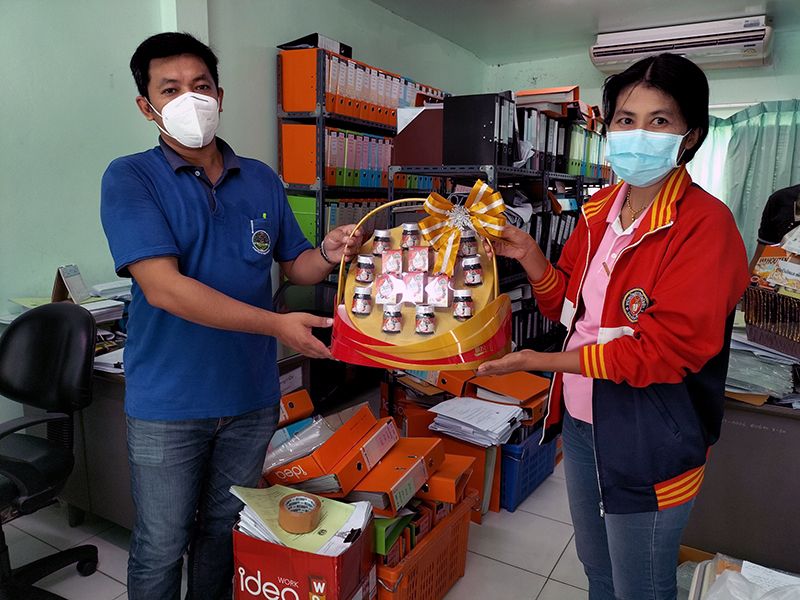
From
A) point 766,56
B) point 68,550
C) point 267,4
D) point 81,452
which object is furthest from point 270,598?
point 766,56

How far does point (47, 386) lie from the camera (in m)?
1.98

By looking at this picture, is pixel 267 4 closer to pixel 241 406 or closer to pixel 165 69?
pixel 165 69

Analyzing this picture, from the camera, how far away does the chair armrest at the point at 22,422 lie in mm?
1682

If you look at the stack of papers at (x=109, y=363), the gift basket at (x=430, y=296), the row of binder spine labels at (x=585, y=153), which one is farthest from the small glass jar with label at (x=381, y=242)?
the row of binder spine labels at (x=585, y=153)

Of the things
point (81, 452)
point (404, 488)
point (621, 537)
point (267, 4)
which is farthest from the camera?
point (267, 4)

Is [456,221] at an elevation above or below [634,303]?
above

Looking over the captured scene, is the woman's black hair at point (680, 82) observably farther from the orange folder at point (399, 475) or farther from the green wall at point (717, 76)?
the green wall at point (717, 76)

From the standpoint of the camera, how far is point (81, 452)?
2.31 meters

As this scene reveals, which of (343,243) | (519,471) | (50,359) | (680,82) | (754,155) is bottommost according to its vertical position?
(519,471)

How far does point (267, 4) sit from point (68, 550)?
9.98 ft

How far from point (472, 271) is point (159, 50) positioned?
2.95ft

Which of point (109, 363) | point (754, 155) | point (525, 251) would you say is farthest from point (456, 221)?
A: point (754, 155)

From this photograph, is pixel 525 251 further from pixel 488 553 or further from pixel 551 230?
pixel 551 230

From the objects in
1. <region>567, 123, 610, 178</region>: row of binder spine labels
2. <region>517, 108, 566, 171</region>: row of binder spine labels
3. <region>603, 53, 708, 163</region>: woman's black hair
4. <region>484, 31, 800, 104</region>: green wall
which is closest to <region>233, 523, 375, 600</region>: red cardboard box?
<region>603, 53, 708, 163</region>: woman's black hair
